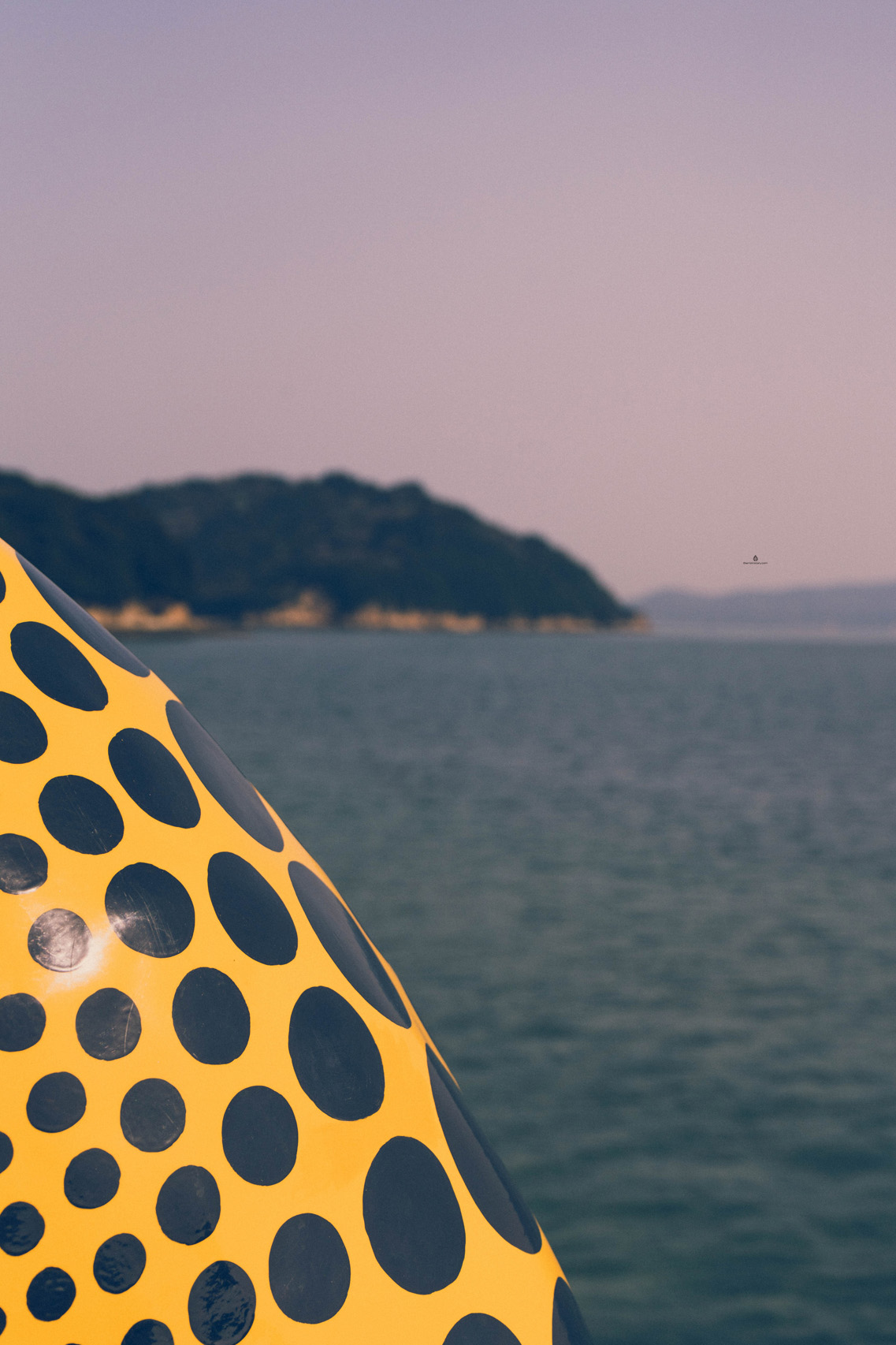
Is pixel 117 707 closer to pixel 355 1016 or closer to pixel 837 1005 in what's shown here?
pixel 355 1016

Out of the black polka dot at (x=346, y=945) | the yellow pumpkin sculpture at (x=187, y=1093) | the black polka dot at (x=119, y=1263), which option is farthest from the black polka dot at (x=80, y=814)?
the black polka dot at (x=119, y=1263)

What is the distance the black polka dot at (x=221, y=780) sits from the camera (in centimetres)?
112

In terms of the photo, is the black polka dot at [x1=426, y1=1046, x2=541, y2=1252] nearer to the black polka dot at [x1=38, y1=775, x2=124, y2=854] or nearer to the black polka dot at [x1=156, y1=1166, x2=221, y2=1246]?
the black polka dot at [x1=156, y1=1166, x2=221, y2=1246]

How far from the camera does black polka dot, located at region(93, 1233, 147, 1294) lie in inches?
35.4

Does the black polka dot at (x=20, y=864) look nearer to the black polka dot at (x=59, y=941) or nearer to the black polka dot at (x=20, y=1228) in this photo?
the black polka dot at (x=59, y=941)

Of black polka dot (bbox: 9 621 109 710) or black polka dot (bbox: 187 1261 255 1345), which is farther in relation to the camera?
black polka dot (bbox: 9 621 109 710)

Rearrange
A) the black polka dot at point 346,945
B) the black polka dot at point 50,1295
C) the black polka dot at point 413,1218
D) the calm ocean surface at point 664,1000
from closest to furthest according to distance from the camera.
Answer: the black polka dot at point 50,1295, the black polka dot at point 413,1218, the black polka dot at point 346,945, the calm ocean surface at point 664,1000

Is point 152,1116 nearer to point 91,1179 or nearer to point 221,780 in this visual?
point 91,1179

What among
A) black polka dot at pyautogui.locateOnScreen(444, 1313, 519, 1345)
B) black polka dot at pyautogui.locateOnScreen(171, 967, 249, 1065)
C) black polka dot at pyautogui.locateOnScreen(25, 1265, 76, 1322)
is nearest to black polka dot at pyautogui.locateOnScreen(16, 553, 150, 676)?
black polka dot at pyautogui.locateOnScreen(171, 967, 249, 1065)

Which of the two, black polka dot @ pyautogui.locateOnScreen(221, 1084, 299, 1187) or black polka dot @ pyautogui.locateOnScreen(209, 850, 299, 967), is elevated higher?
black polka dot @ pyautogui.locateOnScreen(209, 850, 299, 967)

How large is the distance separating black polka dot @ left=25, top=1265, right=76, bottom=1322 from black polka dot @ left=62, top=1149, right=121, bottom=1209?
Result: 0.06 meters

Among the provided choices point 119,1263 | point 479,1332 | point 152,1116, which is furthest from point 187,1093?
point 479,1332

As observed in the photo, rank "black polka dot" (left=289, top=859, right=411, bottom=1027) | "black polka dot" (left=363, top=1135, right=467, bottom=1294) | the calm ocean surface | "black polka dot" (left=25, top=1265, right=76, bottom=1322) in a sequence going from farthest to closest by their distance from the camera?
the calm ocean surface → "black polka dot" (left=289, top=859, right=411, bottom=1027) → "black polka dot" (left=363, top=1135, right=467, bottom=1294) → "black polka dot" (left=25, top=1265, right=76, bottom=1322)

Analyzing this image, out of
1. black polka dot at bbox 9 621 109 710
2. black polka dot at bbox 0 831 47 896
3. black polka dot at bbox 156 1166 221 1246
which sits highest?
black polka dot at bbox 9 621 109 710
